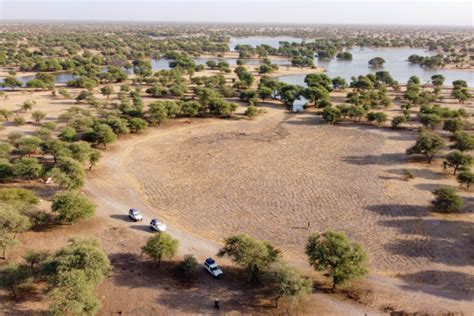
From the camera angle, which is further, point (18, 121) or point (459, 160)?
point (18, 121)

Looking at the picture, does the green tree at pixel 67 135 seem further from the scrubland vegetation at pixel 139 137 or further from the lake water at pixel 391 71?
the lake water at pixel 391 71

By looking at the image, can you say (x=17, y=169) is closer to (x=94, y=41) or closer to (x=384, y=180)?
(x=384, y=180)

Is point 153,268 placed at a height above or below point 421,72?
below

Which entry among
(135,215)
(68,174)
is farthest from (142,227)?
(68,174)

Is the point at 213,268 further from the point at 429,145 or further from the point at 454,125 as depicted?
the point at 454,125

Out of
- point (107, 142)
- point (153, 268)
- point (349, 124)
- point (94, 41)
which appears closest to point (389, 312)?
point (153, 268)

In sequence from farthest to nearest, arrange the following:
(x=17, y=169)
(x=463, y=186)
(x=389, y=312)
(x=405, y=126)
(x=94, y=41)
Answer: (x=94, y=41) < (x=405, y=126) < (x=463, y=186) < (x=17, y=169) < (x=389, y=312)

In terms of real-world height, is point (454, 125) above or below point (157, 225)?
above

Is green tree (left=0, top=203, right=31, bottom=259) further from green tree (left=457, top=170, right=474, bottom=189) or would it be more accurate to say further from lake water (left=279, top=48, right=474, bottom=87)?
lake water (left=279, top=48, right=474, bottom=87)
